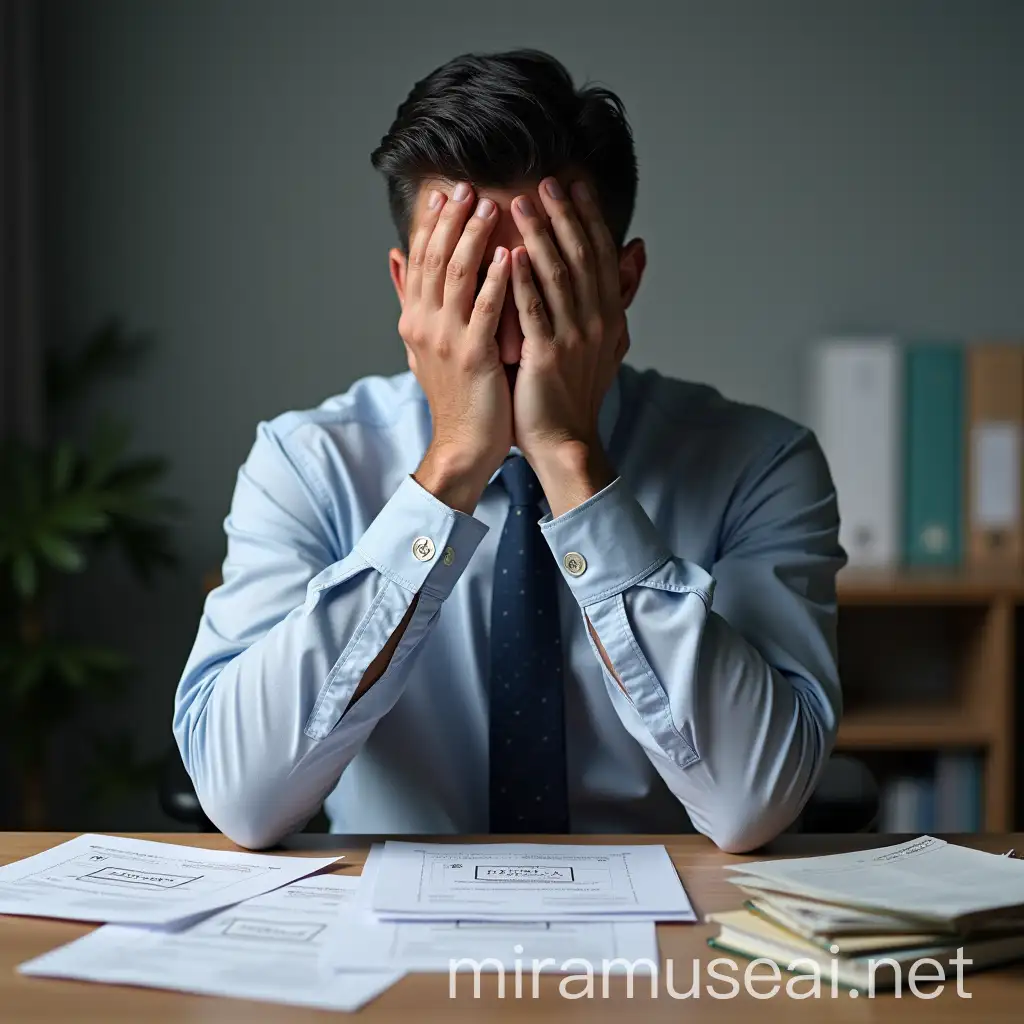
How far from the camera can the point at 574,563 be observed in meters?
1.05

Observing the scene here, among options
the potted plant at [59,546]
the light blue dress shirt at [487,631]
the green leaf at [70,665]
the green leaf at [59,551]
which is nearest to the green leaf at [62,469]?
the potted plant at [59,546]

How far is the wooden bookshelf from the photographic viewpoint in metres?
2.23

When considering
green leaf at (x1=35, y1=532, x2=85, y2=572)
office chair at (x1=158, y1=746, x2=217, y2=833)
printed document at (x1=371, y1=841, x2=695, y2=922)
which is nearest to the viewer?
printed document at (x1=371, y1=841, x2=695, y2=922)

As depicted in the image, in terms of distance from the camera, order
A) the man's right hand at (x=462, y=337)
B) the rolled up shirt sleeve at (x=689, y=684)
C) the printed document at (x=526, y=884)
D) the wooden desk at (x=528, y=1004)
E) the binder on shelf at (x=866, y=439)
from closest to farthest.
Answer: the wooden desk at (x=528, y=1004) < the printed document at (x=526, y=884) < the rolled up shirt sleeve at (x=689, y=684) < the man's right hand at (x=462, y=337) < the binder on shelf at (x=866, y=439)

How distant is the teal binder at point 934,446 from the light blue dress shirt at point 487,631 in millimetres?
1145

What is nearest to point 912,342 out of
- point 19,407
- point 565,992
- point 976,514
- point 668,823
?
point 976,514

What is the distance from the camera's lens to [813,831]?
1.24m

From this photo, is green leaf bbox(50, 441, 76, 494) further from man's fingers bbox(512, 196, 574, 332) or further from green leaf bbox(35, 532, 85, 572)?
man's fingers bbox(512, 196, 574, 332)

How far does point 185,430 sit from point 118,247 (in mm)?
401

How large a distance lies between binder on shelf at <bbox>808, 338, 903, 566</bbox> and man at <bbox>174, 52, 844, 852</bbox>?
1.08m

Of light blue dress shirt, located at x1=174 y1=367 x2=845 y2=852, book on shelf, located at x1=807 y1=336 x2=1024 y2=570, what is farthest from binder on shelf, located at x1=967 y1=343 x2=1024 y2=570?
light blue dress shirt, located at x1=174 y1=367 x2=845 y2=852

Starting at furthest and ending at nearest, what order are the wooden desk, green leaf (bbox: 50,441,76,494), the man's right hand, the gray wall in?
the gray wall → green leaf (bbox: 50,441,76,494) → the man's right hand → the wooden desk

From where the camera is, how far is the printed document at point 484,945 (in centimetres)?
73

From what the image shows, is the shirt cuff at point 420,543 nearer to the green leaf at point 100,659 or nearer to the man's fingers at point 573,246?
the man's fingers at point 573,246
